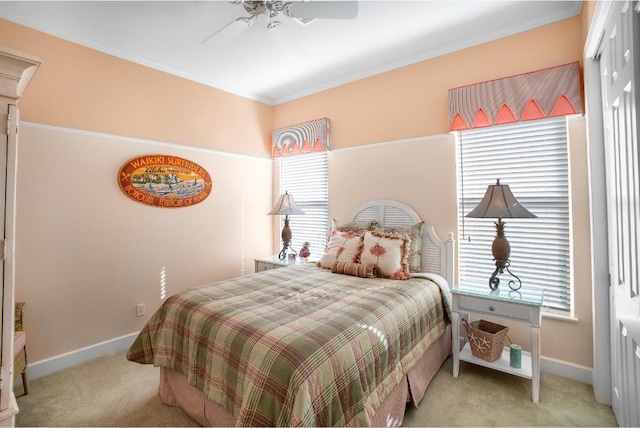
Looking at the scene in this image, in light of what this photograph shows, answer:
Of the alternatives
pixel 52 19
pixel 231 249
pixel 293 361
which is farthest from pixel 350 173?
pixel 52 19

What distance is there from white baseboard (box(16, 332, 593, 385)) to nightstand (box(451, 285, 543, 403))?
0.77 feet

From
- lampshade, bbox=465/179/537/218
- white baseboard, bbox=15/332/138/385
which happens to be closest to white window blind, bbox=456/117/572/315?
lampshade, bbox=465/179/537/218

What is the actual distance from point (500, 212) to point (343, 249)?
137 centimetres

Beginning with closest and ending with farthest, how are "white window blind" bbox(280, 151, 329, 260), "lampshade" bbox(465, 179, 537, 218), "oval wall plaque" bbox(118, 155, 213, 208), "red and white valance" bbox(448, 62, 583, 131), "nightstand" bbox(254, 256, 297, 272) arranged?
1. "lampshade" bbox(465, 179, 537, 218)
2. "red and white valance" bbox(448, 62, 583, 131)
3. "oval wall plaque" bbox(118, 155, 213, 208)
4. "nightstand" bbox(254, 256, 297, 272)
5. "white window blind" bbox(280, 151, 329, 260)

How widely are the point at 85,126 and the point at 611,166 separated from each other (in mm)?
4078

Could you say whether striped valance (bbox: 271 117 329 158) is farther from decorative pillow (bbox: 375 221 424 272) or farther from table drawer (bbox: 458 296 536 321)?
table drawer (bbox: 458 296 536 321)

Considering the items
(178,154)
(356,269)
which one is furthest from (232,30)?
(356,269)

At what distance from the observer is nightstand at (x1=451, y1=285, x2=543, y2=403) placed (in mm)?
2150

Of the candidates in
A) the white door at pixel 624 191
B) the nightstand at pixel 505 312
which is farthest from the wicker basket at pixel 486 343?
the white door at pixel 624 191

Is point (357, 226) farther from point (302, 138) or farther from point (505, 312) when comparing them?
point (505, 312)

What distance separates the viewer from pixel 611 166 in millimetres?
1872

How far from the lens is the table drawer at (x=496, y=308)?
86.7 inches

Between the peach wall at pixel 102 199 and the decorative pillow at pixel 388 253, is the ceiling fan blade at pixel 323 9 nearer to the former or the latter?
the decorative pillow at pixel 388 253

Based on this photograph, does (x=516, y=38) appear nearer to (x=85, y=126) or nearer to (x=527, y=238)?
(x=527, y=238)
